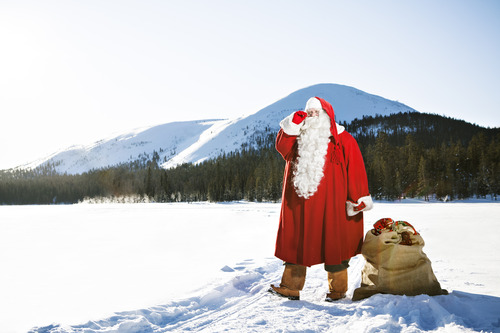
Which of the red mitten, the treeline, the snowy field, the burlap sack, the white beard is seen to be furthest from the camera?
the treeline

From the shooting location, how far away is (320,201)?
424cm

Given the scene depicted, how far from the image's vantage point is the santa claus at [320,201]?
13.7 feet

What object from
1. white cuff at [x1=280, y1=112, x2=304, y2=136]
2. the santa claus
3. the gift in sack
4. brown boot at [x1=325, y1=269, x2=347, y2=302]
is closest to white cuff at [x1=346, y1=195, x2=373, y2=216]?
the santa claus

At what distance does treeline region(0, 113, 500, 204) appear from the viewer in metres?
50.4

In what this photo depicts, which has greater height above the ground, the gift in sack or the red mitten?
the red mitten

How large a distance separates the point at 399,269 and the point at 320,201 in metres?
1.20

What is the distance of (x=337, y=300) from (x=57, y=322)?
314cm

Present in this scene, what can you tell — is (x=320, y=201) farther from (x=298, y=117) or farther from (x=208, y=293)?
(x=208, y=293)

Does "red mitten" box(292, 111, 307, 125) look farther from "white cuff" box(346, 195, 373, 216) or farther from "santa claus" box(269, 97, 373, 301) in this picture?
"white cuff" box(346, 195, 373, 216)

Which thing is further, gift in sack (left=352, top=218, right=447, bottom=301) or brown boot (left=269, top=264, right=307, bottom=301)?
brown boot (left=269, top=264, right=307, bottom=301)

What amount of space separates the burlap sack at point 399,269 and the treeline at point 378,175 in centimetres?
4894

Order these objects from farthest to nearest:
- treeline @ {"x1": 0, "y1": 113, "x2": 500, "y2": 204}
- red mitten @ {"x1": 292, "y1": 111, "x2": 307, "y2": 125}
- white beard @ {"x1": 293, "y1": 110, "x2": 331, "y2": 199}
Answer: treeline @ {"x1": 0, "y1": 113, "x2": 500, "y2": 204} < red mitten @ {"x1": 292, "y1": 111, "x2": 307, "y2": 125} < white beard @ {"x1": 293, "y1": 110, "x2": 331, "y2": 199}

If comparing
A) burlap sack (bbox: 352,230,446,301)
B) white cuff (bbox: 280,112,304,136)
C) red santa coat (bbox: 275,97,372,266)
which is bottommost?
burlap sack (bbox: 352,230,446,301)

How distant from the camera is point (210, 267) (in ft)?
20.0
